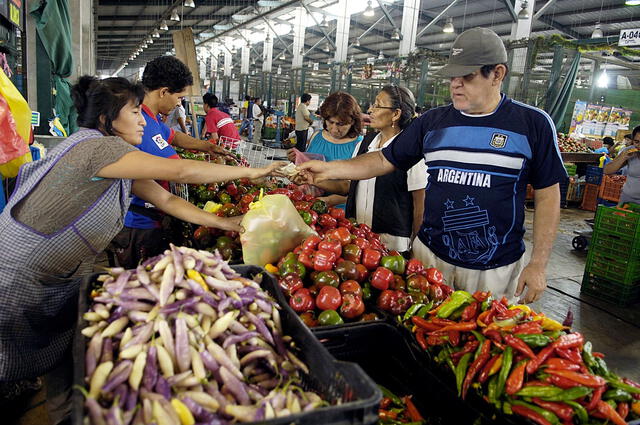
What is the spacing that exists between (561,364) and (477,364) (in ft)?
0.88

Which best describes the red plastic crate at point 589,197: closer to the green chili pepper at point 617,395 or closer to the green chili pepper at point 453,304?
the green chili pepper at point 453,304

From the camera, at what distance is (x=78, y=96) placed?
2352 millimetres

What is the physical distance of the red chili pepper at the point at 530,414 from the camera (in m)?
1.41

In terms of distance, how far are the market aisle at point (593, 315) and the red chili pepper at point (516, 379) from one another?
2.20m

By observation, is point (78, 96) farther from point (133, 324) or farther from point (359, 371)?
point (359, 371)

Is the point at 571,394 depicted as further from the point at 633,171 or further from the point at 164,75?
the point at 633,171

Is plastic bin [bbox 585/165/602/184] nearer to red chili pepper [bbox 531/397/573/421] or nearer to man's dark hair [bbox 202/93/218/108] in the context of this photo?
man's dark hair [bbox 202/93/218/108]

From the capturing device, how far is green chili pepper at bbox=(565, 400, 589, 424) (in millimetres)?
1479

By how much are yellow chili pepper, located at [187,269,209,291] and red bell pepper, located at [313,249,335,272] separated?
757mm

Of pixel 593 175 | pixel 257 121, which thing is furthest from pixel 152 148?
pixel 257 121

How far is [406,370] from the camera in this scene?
179 centimetres

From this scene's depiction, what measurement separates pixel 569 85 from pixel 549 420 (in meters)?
12.4

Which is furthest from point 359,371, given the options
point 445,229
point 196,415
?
point 445,229

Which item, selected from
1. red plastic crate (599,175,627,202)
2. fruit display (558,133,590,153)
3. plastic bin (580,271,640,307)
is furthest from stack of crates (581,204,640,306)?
fruit display (558,133,590,153)
